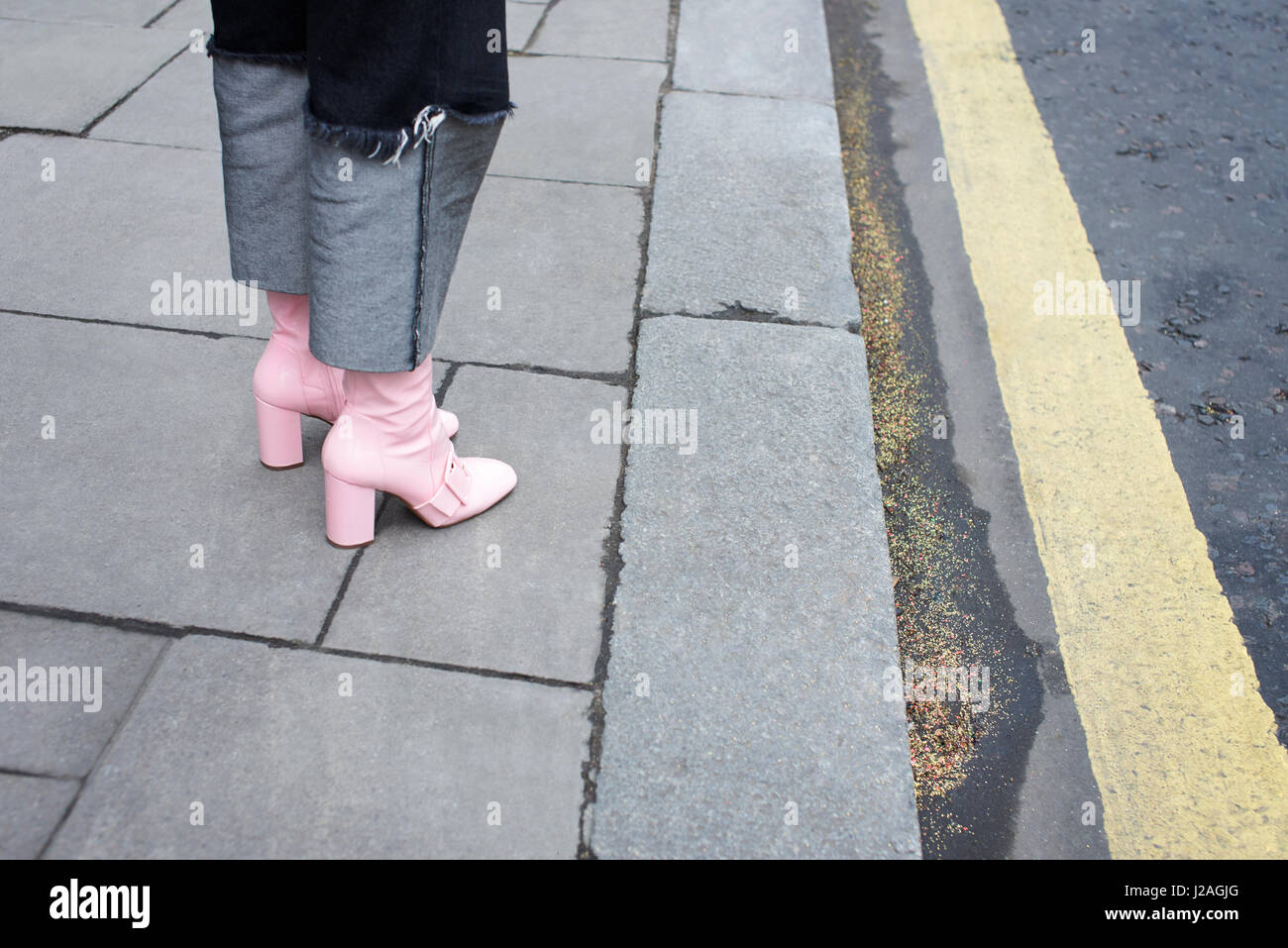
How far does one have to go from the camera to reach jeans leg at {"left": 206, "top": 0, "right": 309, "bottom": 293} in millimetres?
1507

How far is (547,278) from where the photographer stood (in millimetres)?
2564

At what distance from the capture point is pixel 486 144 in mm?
1537

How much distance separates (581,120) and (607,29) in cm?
83

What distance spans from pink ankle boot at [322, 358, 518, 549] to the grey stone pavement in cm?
6

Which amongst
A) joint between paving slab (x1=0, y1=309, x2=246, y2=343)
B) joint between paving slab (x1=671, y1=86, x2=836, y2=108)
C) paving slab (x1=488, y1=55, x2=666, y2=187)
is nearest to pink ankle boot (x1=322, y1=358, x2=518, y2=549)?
joint between paving slab (x1=0, y1=309, x2=246, y2=343)

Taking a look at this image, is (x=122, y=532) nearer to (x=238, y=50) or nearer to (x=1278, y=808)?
(x=238, y=50)

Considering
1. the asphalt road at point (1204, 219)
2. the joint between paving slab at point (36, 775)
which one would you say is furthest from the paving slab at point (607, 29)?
the joint between paving slab at point (36, 775)

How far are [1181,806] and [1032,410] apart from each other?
1031mm

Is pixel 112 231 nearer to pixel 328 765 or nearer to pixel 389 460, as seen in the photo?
pixel 389 460

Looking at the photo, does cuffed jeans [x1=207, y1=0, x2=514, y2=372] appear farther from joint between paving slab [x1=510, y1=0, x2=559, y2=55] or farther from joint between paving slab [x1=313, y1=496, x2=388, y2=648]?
joint between paving slab [x1=510, y1=0, x2=559, y2=55]

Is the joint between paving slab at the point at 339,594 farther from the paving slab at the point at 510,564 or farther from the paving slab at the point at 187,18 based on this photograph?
the paving slab at the point at 187,18

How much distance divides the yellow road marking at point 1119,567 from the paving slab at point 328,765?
90 cm
